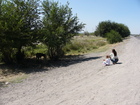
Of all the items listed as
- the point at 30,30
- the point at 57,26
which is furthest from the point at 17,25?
the point at 57,26

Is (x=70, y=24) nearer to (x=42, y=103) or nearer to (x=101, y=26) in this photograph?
(x=42, y=103)

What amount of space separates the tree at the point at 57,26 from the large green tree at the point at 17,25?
1.22 m

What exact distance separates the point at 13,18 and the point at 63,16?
20.6 feet

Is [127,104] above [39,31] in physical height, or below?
below

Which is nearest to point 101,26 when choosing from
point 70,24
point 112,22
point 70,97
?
point 112,22

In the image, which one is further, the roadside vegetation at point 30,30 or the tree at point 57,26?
the tree at point 57,26

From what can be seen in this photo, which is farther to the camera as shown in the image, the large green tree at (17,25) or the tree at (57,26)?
the tree at (57,26)

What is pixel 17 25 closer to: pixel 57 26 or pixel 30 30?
pixel 30 30

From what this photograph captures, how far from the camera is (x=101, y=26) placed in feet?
247

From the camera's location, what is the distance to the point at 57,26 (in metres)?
17.9

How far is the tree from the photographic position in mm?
16703

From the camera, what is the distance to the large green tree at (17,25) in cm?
1321

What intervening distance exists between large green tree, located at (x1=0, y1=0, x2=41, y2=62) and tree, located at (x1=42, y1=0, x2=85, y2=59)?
4.02 feet

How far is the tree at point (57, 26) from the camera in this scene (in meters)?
16.7
